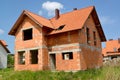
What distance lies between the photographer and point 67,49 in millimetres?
24219

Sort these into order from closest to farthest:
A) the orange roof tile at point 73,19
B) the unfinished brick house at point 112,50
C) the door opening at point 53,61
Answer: the orange roof tile at point 73,19, the door opening at point 53,61, the unfinished brick house at point 112,50

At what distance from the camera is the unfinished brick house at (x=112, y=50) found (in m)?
48.6

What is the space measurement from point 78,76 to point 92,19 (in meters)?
9.76

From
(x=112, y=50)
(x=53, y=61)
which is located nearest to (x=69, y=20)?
(x=53, y=61)

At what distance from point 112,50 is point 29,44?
2799 centimetres

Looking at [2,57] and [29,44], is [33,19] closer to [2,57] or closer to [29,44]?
[29,44]

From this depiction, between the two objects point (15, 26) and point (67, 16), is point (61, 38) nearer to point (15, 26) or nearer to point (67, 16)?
point (67, 16)

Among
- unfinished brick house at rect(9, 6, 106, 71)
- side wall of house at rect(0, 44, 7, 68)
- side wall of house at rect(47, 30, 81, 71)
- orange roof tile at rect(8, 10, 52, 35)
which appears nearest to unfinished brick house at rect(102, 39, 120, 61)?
unfinished brick house at rect(9, 6, 106, 71)

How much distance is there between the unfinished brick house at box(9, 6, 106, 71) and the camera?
2383 cm

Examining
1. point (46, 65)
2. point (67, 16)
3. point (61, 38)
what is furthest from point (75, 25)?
point (46, 65)

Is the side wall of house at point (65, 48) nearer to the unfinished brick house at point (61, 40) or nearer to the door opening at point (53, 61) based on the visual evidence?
the unfinished brick house at point (61, 40)

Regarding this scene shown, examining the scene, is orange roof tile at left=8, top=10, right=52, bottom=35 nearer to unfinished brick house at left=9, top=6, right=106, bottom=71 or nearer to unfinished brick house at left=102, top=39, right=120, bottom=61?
Answer: unfinished brick house at left=9, top=6, right=106, bottom=71

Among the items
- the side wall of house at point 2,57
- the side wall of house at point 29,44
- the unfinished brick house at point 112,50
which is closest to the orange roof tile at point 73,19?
the side wall of house at point 29,44

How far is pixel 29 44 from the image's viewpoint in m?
27.0
